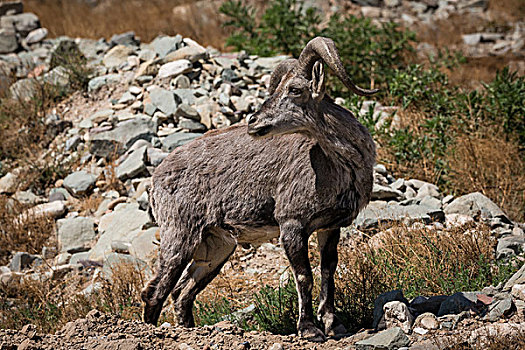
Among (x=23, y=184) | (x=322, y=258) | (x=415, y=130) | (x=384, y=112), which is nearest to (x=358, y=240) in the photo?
(x=322, y=258)

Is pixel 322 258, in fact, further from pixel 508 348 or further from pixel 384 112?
pixel 384 112

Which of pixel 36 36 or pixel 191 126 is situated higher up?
pixel 36 36

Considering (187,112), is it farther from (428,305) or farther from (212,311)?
(428,305)

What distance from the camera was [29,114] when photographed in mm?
12422

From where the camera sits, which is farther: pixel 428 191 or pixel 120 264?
pixel 428 191

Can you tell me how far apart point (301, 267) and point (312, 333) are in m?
0.54

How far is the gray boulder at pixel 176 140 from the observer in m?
10.1

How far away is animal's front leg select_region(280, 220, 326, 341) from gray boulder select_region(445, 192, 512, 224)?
373 centimetres

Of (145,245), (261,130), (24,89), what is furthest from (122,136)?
(261,130)

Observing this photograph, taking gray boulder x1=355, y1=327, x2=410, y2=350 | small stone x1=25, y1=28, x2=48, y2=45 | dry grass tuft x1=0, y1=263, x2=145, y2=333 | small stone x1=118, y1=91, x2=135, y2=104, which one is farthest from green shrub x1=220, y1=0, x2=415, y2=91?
gray boulder x1=355, y1=327, x2=410, y2=350

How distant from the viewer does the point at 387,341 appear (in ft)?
15.6

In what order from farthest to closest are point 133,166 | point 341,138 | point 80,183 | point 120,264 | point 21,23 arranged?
point 21,23
point 80,183
point 133,166
point 120,264
point 341,138

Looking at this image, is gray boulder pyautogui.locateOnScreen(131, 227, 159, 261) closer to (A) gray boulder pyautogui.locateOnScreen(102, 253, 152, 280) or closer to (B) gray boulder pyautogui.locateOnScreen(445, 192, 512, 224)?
→ (A) gray boulder pyautogui.locateOnScreen(102, 253, 152, 280)

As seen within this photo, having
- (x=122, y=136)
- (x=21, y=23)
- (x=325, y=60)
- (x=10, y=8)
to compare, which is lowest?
(x=122, y=136)
